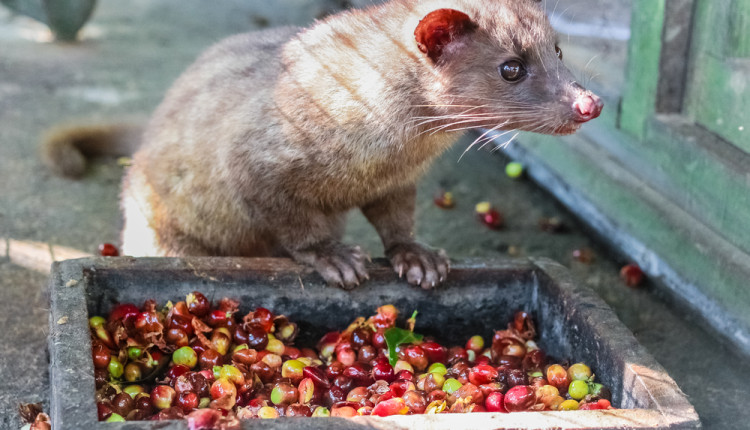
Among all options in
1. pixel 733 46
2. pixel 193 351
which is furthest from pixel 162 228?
pixel 733 46

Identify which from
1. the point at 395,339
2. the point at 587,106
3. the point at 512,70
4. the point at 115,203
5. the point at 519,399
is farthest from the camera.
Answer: the point at 115,203

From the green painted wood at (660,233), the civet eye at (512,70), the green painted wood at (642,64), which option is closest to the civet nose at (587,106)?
the civet eye at (512,70)

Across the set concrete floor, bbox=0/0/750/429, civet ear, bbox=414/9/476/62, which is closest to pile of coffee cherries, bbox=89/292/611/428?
concrete floor, bbox=0/0/750/429

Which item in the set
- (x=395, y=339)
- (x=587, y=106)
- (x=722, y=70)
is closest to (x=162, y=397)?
(x=395, y=339)

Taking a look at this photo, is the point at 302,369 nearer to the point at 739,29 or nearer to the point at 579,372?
the point at 579,372

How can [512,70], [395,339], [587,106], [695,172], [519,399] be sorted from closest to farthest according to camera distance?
[519,399] < [587,106] < [512,70] < [395,339] < [695,172]

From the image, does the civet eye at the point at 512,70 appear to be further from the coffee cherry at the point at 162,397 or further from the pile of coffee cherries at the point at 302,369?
the coffee cherry at the point at 162,397

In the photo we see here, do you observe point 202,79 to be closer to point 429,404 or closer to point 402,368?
point 402,368
